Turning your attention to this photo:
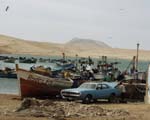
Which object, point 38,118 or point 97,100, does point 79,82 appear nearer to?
point 97,100

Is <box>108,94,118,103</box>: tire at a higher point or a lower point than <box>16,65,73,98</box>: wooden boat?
lower

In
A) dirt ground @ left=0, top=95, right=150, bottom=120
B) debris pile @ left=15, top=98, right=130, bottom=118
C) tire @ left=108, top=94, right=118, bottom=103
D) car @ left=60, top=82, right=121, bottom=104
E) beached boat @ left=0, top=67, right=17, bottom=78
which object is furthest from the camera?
beached boat @ left=0, top=67, right=17, bottom=78

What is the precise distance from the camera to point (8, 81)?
185 feet

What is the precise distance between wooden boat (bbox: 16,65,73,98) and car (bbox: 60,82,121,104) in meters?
3.05

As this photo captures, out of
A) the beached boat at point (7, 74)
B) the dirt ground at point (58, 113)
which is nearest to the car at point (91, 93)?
the dirt ground at point (58, 113)

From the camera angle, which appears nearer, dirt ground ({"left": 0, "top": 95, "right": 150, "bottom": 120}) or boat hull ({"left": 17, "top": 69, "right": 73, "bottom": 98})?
dirt ground ({"left": 0, "top": 95, "right": 150, "bottom": 120})

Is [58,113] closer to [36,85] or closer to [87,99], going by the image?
[87,99]

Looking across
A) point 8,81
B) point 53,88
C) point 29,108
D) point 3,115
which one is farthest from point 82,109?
point 8,81

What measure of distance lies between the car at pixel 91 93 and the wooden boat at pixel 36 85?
3048mm

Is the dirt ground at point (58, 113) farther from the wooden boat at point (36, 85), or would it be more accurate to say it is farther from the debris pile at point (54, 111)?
the wooden boat at point (36, 85)

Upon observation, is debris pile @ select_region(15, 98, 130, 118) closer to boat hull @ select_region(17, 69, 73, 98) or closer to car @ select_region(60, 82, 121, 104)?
car @ select_region(60, 82, 121, 104)

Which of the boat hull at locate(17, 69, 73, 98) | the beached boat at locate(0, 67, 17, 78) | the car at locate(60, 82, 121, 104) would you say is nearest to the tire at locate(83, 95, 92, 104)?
the car at locate(60, 82, 121, 104)

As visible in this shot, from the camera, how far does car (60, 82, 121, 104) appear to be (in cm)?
3075

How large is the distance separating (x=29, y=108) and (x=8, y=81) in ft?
110
